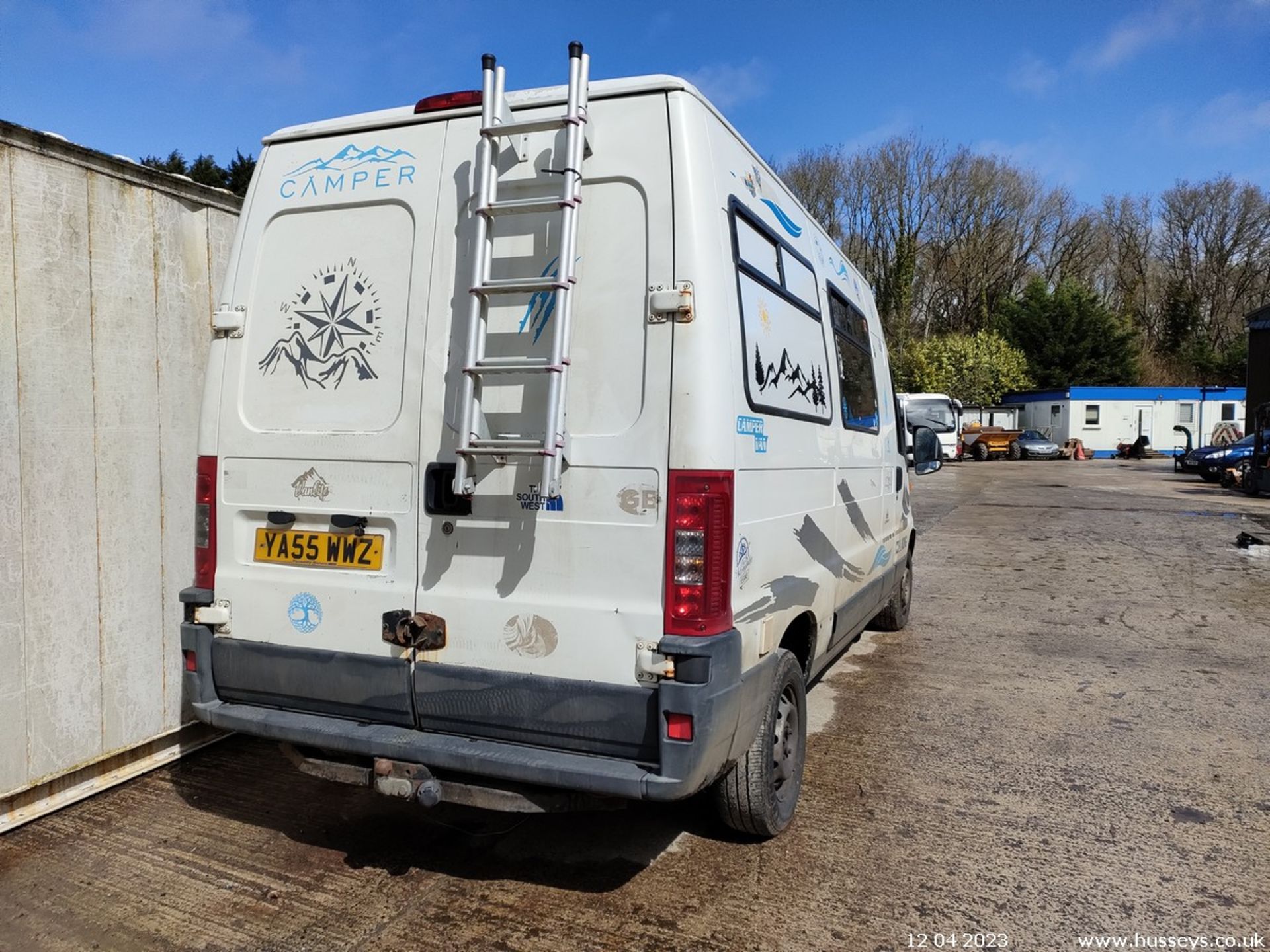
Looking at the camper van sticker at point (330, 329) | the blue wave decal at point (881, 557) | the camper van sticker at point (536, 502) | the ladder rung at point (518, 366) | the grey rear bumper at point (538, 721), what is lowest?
the grey rear bumper at point (538, 721)

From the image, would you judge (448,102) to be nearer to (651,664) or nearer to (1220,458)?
(651,664)

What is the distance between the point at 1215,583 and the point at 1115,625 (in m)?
2.89

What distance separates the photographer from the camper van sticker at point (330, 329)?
10.7 feet

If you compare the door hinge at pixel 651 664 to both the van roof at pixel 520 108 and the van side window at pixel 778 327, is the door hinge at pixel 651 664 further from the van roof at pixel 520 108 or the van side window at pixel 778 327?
the van roof at pixel 520 108

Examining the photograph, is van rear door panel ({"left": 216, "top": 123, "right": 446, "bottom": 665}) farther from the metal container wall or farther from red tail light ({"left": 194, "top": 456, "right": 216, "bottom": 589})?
the metal container wall

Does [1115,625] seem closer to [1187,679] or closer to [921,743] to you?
[1187,679]

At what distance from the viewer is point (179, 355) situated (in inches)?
168

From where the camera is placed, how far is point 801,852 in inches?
139

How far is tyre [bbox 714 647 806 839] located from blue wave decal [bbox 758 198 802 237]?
5.87ft

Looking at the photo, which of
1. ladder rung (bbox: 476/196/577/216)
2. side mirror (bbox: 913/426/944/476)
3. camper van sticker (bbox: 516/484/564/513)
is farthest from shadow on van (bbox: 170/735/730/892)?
side mirror (bbox: 913/426/944/476)

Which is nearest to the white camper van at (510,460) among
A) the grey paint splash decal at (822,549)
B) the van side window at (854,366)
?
the grey paint splash decal at (822,549)

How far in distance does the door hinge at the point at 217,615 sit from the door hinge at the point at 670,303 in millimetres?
1959

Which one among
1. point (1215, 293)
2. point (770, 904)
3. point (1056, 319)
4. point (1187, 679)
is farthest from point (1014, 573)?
point (1215, 293)

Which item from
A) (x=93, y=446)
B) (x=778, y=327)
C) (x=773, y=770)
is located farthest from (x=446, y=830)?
(x=778, y=327)
